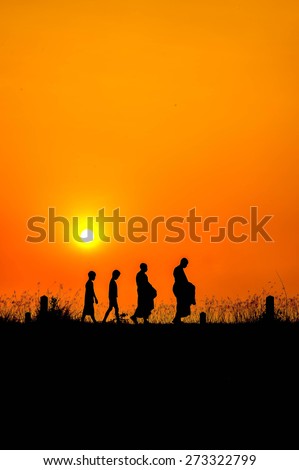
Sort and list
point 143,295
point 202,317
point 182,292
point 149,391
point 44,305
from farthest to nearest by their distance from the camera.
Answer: point 143,295 < point 182,292 < point 202,317 < point 44,305 < point 149,391

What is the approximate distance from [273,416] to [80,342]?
7432 mm

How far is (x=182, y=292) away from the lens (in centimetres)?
2973

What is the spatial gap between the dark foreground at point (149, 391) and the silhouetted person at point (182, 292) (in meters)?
4.80

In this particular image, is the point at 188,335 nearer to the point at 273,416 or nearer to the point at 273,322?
the point at 273,322

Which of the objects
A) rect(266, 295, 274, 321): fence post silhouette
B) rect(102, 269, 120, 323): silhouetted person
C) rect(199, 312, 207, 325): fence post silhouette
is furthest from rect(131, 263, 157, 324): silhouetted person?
rect(266, 295, 274, 321): fence post silhouette

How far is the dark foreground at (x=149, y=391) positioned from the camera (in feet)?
49.6

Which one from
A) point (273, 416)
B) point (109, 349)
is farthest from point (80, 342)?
point (273, 416)

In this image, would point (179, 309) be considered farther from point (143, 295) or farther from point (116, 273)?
point (116, 273)

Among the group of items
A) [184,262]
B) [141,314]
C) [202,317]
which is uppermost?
[184,262]

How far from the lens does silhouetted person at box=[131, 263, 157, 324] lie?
1197 inches

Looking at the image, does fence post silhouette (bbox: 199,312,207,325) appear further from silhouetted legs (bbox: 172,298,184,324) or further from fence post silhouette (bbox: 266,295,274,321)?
fence post silhouette (bbox: 266,295,274,321)

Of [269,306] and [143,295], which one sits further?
[143,295]

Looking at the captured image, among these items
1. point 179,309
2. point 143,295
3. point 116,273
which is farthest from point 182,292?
point 116,273

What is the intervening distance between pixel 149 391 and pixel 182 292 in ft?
39.5
